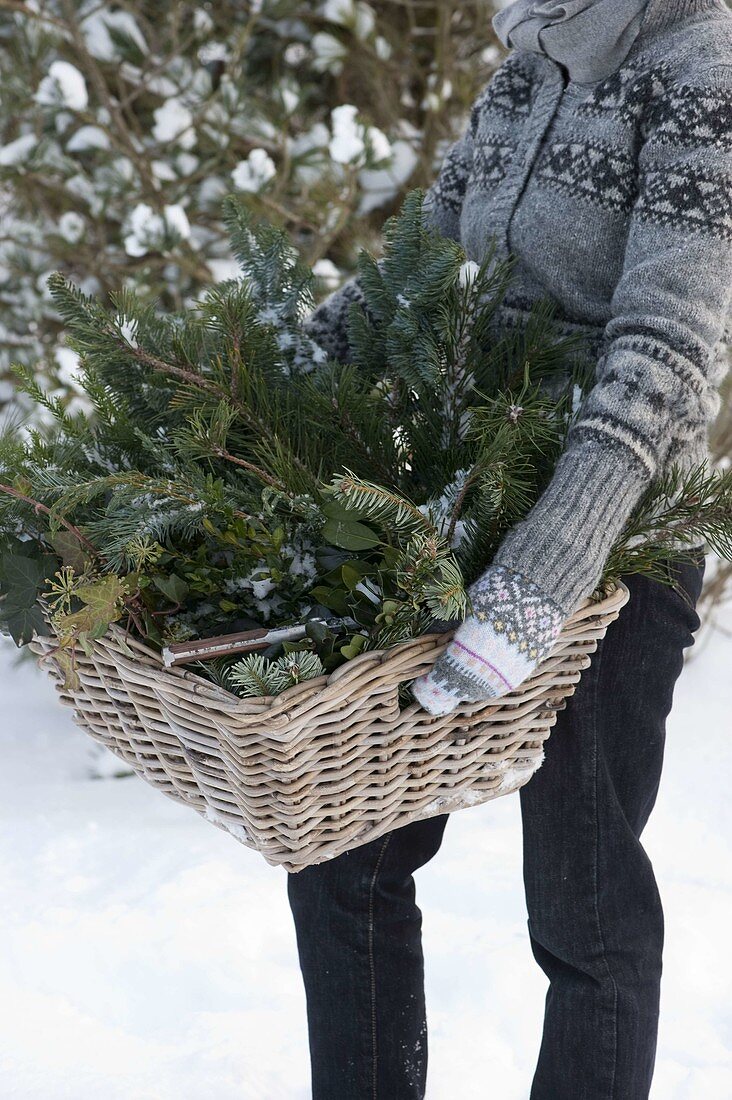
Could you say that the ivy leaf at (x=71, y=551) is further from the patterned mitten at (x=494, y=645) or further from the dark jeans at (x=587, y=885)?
the dark jeans at (x=587, y=885)

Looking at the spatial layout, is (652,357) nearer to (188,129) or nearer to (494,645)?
(494,645)

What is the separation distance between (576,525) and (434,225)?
0.50m

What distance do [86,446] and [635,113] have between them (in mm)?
565

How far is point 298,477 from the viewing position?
0.80 metres

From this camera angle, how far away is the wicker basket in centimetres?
69

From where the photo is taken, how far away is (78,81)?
1.99 metres

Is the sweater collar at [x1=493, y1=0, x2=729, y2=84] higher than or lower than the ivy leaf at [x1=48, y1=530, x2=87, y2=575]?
higher

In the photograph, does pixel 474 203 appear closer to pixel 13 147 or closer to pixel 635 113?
pixel 635 113

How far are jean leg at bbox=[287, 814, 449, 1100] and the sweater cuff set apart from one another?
366 millimetres

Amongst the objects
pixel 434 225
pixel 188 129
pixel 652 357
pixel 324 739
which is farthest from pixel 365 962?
pixel 188 129

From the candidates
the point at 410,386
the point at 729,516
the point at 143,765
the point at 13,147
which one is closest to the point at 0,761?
the point at 13,147

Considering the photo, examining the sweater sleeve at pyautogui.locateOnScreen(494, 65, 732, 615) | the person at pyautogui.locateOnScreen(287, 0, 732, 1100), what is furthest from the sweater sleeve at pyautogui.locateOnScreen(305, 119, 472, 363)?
the sweater sleeve at pyautogui.locateOnScreen(494, 65, 732, 615)

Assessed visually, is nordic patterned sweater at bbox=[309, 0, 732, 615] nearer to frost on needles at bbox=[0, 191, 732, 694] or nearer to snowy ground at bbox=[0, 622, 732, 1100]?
frost on needles at bbox=[0, 191, 732, 694]

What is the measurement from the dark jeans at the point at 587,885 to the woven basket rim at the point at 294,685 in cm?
17
